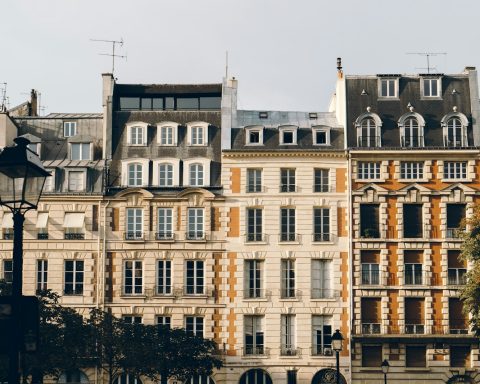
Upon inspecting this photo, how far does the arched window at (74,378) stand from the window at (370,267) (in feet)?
51.5

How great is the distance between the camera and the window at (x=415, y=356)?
190 feet

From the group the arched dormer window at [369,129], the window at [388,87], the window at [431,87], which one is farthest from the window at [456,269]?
the window at [388,87]

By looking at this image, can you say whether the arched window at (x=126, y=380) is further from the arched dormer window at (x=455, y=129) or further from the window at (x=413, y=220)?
the arched dormer window at (x=455, y=129)

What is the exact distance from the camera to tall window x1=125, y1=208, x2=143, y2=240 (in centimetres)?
5919

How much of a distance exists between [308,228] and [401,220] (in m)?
5.01

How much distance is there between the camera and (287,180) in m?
59.7

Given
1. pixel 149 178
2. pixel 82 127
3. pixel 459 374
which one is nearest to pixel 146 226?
pixel 149 178

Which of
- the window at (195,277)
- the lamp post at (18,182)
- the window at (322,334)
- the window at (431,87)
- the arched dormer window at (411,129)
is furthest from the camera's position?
the window at (431,87)

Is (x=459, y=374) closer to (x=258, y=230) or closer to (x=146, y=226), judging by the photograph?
(x=258, y=230)

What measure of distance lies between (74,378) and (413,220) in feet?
65.5

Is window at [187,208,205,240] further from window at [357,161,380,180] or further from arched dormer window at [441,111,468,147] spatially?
arched dormer window at [441,111,468,147]

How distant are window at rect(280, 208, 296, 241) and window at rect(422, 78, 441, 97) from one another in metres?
10.4

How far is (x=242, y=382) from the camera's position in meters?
57.8

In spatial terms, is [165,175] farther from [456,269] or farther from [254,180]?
[456,269]
